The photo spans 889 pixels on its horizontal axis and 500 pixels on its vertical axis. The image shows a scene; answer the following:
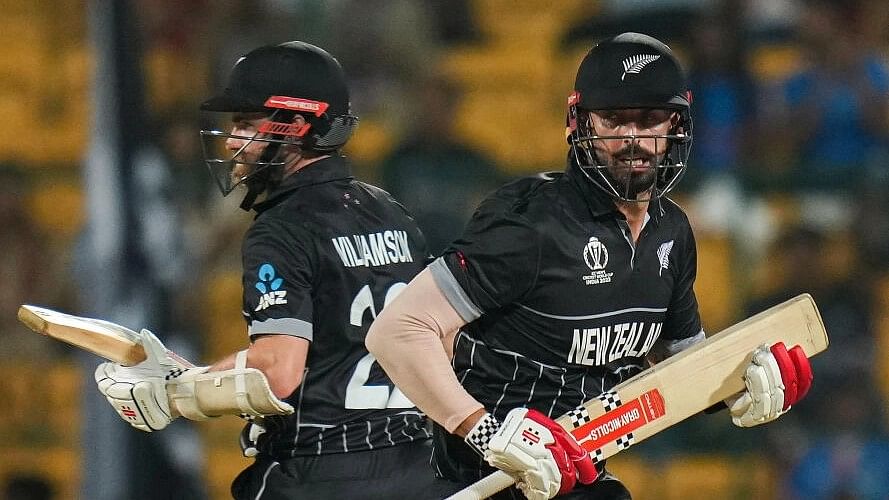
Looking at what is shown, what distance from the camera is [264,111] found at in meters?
2.89

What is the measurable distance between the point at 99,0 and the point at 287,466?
2852 mm

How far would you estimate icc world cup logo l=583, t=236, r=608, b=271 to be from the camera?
7.99ft

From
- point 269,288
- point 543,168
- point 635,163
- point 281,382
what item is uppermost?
point 635,163

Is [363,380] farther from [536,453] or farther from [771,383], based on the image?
[771,383]

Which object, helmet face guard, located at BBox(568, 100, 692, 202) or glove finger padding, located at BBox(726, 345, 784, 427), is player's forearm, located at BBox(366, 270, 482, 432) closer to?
helmet face guard, located at BBox(568, 100, 692, 202)

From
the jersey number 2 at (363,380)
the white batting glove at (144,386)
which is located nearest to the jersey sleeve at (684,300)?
the jersey number 2 at (363,380)

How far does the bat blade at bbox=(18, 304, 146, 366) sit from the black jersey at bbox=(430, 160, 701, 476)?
741 mm

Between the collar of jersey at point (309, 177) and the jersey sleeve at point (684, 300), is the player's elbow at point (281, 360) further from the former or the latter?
the jersey sleeve at point (684, 300)

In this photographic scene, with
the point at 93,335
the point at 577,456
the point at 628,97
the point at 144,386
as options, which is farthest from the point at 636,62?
the point at 93,335

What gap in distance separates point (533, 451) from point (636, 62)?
742 mm

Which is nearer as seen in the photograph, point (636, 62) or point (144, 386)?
point (636, 62)

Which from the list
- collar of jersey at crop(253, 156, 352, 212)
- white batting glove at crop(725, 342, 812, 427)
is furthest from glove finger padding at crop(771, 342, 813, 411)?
collar of jersey at crop(253, 156, 352, 212)

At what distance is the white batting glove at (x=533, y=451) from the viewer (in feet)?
7.37

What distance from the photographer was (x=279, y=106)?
2.88 meters
